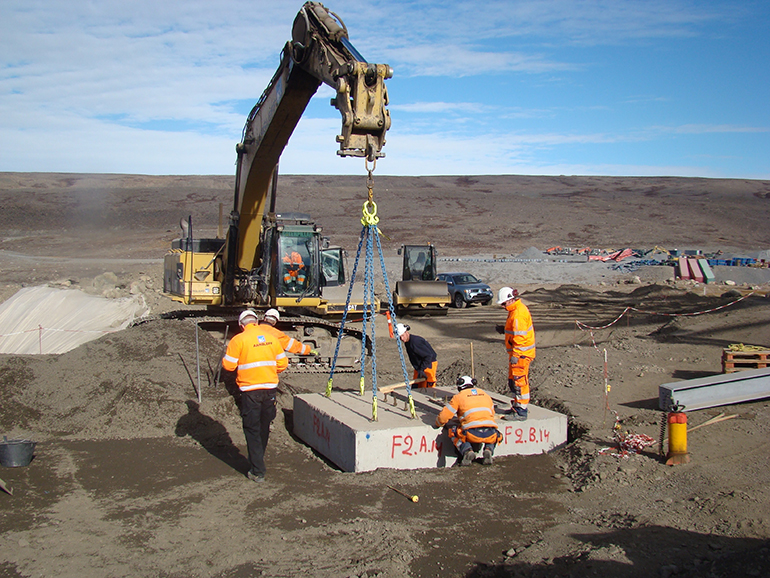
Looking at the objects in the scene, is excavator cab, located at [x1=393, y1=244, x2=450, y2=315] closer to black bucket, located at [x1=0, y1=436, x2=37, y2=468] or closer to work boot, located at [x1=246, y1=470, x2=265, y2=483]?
work boot, located at [x1=246, y1=470, x2=265, y2=483]

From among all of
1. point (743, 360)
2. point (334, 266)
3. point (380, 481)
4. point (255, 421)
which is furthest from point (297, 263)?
point (743, 360)

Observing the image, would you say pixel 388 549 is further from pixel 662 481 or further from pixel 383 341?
pixel 383 341

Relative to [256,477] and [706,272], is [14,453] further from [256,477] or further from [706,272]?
[706,272]

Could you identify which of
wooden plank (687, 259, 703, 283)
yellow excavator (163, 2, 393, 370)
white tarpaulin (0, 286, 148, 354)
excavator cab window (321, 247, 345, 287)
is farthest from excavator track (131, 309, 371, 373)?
wooden plank (687, 259, 703, 283)

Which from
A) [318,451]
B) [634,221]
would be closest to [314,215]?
[634,221]

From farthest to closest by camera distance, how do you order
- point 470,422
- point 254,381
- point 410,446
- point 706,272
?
point 706,272, point 410,446, point 470,422, point 254,381

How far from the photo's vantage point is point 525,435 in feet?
26.3

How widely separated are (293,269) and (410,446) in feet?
18.1

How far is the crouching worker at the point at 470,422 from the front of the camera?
7285mm

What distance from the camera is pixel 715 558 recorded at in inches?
190

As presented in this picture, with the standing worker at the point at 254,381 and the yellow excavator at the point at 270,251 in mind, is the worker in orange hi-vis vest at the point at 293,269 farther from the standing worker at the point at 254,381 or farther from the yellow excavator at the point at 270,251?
the standing worker at the point at 254,381

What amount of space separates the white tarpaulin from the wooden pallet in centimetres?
1481

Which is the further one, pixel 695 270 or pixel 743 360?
pixel 695 270

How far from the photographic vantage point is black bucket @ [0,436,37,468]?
7.04 m
